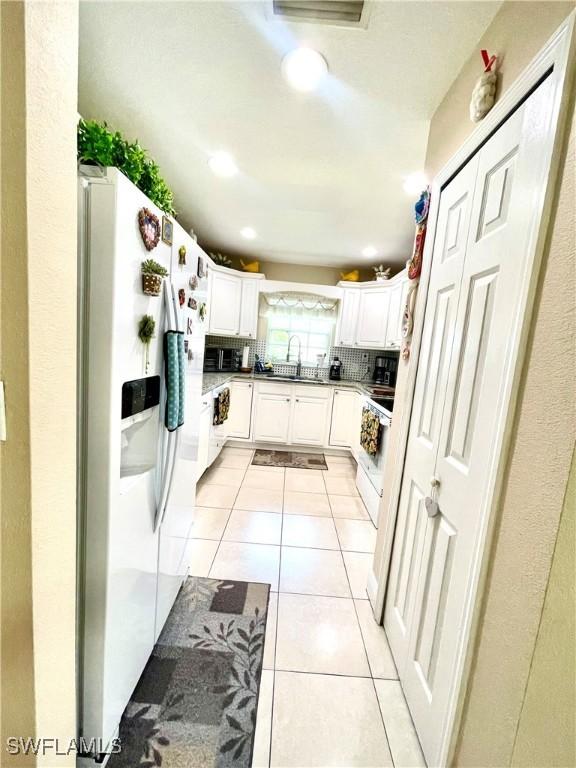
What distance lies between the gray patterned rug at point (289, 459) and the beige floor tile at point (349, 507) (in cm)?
78

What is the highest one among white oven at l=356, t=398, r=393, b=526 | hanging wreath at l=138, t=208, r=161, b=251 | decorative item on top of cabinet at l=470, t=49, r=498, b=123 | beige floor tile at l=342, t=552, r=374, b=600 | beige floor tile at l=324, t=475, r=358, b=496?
decorative item on top of cabinet at l=470, t=49, r=498, b=123

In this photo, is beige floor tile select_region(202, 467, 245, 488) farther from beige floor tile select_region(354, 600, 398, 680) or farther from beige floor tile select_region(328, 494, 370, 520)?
beige floor tile select_region(354, 600, 398, 680)

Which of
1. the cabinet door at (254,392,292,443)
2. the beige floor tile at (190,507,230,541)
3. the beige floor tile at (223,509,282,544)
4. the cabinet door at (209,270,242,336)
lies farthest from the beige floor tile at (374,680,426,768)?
the cabinet door at (209,270,242,336)

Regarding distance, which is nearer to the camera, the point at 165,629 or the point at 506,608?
the point at 506,608

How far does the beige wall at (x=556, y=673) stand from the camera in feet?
1.76

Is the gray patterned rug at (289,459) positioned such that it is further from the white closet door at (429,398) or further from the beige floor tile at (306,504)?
the white closet door at (429,398)

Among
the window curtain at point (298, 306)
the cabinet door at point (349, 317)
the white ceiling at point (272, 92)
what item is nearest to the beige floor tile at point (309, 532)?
the cabinet door at point (349, 317)

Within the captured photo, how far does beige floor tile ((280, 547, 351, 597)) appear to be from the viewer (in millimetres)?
1799

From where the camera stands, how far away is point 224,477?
322cm

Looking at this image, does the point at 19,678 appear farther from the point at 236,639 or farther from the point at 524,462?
the point at 524,462

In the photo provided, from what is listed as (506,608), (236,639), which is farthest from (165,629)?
(506,608)

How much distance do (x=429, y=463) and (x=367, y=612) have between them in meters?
1.06

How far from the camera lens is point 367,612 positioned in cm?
167

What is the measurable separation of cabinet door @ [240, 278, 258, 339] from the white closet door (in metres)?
3.03
